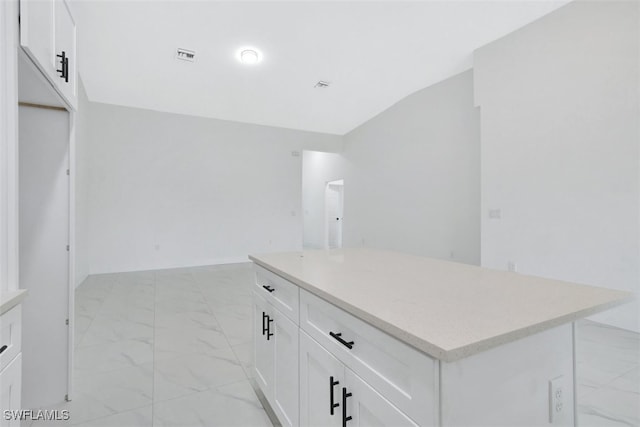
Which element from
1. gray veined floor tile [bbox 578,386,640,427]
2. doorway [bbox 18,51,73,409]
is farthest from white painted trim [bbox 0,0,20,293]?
gray veined floor tile [bbox 578,386,640,427]

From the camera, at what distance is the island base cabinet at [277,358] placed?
4.43ft

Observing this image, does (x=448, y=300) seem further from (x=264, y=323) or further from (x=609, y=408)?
(x=609, y=408)

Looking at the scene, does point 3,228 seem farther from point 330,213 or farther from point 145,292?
point 330,213

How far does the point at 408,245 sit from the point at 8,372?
5.74 meters

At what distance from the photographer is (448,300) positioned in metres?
0.97

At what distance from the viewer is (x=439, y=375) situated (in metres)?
0.64

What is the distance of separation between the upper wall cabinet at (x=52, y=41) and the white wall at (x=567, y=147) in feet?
14.4

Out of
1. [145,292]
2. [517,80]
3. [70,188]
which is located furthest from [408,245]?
[70,188]

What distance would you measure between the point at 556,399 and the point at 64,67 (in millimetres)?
2551

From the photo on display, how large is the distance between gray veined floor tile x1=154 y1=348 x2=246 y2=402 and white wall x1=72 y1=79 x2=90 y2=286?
3.13 metres

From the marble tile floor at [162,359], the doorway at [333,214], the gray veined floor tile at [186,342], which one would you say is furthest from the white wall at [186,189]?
the gray veined floor tile at [186,342]

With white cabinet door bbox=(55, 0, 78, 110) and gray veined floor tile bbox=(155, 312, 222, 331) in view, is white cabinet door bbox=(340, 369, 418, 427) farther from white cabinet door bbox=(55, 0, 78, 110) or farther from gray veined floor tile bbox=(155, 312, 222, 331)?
gray veined floor tile bbox=(155, 312, 222, 331)

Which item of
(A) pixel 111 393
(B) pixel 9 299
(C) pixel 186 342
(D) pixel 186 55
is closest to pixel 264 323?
(B) pixel 9 299

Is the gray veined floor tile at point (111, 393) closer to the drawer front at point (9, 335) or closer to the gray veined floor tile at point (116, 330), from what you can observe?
the gray veined floor tile at point (116, 330)
